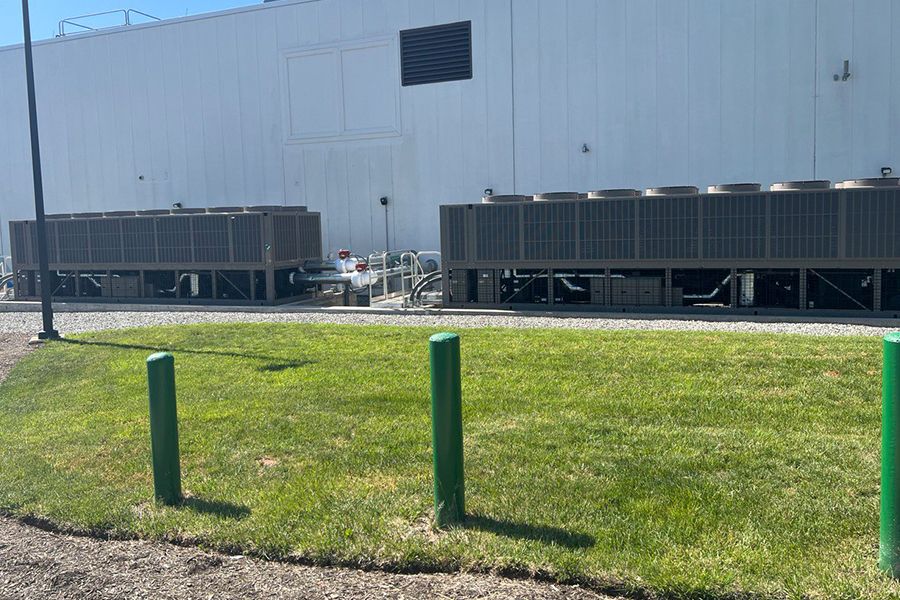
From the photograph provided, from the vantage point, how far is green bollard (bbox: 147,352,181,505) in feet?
17.0

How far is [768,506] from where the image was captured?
15.4 feet

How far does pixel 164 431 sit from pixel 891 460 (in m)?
4.06

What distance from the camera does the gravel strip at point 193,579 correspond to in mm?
3951

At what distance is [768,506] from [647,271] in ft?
32.6

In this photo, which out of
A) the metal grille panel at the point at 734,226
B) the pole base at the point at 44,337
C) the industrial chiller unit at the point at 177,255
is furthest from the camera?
the industrial chiller unit at the point at 177,255

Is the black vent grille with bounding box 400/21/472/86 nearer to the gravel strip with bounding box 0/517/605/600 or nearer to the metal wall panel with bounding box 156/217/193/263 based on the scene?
the metal wall panel with bounding box 156/217/193/263

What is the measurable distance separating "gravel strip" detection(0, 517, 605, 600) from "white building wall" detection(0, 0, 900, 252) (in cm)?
1732

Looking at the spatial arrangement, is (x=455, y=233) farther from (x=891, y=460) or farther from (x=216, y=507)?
(x=891, y=460)

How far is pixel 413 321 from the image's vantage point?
1406 centimetres

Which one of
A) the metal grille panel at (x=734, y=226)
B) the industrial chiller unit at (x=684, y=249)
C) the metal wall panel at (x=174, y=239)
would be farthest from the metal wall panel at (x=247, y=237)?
the metal grille panel at (x=734, y=226)

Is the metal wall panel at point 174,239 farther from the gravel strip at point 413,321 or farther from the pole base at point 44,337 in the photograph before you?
the pole base at point 44,337

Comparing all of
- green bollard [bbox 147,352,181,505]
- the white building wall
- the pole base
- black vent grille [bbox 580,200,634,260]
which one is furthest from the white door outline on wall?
green bollard [bbox 147,352,181,505]

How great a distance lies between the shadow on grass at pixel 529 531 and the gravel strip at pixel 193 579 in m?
0.42

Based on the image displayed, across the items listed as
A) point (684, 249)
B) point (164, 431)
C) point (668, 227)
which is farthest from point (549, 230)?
point (164, 431)
